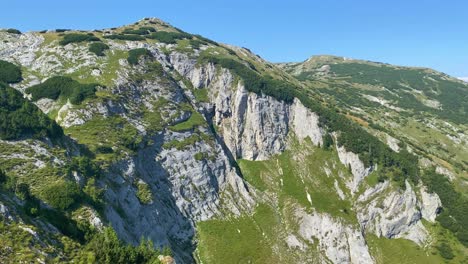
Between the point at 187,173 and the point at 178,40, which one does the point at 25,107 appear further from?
the point at 178,40

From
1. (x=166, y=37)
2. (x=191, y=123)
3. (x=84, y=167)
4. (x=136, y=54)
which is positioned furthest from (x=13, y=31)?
(x=84, y=167)

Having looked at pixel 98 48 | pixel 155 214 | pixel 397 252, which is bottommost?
pixel 397 252

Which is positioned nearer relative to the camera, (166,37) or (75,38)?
(75,38)

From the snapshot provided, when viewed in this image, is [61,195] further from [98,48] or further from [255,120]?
[98,48]

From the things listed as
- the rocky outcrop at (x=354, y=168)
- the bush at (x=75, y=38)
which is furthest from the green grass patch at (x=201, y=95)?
the rocky outcrop at (x=354, y=168)

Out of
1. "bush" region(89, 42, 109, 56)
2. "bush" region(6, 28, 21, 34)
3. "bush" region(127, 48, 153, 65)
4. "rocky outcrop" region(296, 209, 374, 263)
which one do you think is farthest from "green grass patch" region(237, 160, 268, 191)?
"bush" region(6, 28, 21, 34)

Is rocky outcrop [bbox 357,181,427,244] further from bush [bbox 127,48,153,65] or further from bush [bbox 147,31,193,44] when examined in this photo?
bush [bbox 147,31,193,44]
